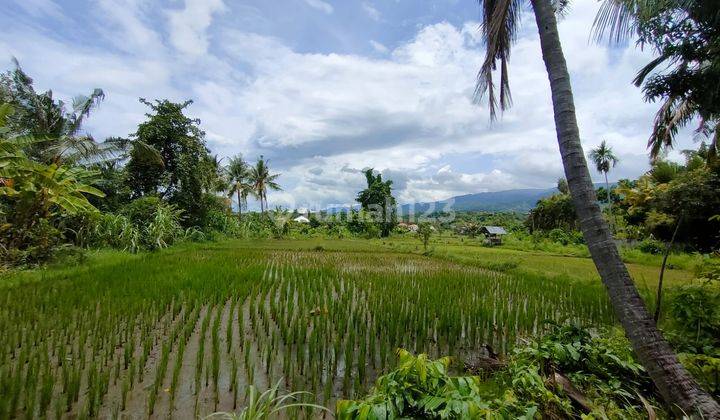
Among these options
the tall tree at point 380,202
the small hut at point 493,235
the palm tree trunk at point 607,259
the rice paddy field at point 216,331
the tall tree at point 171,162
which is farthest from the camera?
the tall tree at point 380,202

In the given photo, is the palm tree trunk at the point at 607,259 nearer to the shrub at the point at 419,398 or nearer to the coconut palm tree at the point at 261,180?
the shrub at the point at 419,398

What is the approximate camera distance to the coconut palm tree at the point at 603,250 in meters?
2.27

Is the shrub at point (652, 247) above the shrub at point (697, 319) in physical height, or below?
below

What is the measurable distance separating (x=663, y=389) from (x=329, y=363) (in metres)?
2.52

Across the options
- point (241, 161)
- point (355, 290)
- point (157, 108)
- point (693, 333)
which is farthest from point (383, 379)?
point (241, 161)

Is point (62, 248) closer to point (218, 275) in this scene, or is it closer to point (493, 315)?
point (218, 275)

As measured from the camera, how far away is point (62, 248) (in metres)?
8.42

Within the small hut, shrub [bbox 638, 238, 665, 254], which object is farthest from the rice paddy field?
the small hut

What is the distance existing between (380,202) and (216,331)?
25.0 metres

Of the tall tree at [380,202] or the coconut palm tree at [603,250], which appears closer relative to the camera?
the coconut palm tree at [603,250]

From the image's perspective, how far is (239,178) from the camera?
94.1 ft

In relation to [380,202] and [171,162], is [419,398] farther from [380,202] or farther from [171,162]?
[380,202]

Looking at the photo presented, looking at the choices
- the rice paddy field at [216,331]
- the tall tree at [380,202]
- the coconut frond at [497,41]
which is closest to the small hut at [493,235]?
the tall tree at [380,202]

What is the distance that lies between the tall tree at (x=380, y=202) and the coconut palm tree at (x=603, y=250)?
2453 centimetres
